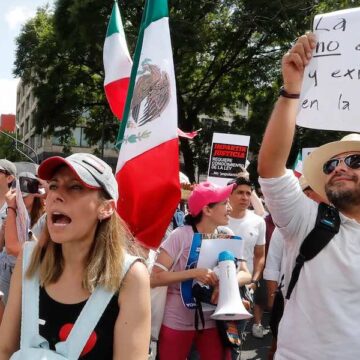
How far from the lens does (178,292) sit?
350 cm

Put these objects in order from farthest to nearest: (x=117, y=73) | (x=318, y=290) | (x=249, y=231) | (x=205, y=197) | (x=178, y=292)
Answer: (x=249, y=231) < (x=117, y=73) < (x=205, y=197) < (x=178, y=292) < (x=318, y=290)

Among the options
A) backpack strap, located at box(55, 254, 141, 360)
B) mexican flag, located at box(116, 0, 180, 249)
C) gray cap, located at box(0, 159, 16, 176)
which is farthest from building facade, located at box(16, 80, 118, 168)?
backpack strap, located at box(55, 254, 141, 360)

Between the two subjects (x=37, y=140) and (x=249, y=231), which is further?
(x=37, y=140)

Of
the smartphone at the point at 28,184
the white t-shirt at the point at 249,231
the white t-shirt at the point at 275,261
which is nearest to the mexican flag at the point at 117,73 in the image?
the smartphone at the point at 28,184

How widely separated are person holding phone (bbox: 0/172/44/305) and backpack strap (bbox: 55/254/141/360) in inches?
70.1

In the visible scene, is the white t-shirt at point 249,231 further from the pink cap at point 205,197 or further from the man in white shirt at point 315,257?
the man in white shirt at point 315,257

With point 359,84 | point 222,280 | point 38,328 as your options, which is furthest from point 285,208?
point 222,280

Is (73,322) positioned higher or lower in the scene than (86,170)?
lower

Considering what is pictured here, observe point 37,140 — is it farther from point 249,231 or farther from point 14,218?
point 14,218

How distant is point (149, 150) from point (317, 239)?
4.86 ft

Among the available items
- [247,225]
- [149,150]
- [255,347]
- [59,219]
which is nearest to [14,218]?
[149,150]

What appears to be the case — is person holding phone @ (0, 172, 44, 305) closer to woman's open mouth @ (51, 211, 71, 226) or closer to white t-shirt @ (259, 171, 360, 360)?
woman's open mouth @ (51, 211, 71, 226)

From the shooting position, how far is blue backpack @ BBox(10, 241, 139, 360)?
5.81 ft

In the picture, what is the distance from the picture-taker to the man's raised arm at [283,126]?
2.09 metres
